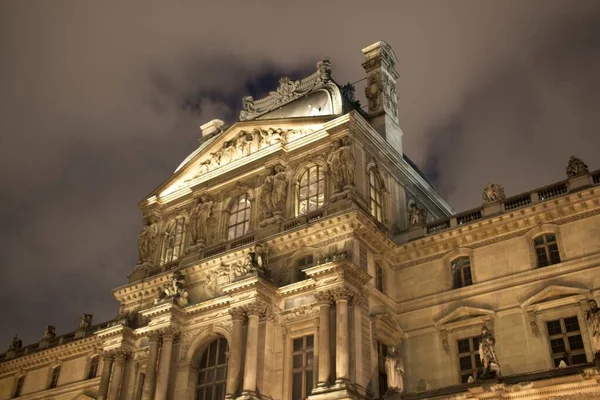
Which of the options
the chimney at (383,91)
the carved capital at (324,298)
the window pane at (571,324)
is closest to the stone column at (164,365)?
the carved capital at (324,298)

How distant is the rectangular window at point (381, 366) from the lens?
1199 inches

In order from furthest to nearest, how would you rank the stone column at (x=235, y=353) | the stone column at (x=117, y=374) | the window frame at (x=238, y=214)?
the window frame at (x=238, y=214) → the stone column at (x=117, y=374) → the stone column at (x=235, y=353)

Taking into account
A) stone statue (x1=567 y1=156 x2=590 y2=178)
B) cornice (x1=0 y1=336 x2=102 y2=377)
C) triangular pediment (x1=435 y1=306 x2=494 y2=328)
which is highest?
stone statue (x1=567 y1=156 x2=590 y2=178)

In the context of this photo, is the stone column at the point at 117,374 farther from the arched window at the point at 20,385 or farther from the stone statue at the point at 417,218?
the stone statue at the point at 417,218

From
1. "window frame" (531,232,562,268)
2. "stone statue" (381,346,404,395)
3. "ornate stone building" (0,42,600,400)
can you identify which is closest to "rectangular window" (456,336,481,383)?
"ornate stone building" (0,42,600,400)

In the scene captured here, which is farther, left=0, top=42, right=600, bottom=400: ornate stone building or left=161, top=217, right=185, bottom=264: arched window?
left=161, top=217, right=185, bottom=264: arched window

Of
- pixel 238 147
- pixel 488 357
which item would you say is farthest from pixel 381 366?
pixel 238 147

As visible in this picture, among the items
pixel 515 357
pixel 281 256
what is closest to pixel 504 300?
pixel 515 357

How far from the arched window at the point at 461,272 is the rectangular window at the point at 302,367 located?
7392 mm

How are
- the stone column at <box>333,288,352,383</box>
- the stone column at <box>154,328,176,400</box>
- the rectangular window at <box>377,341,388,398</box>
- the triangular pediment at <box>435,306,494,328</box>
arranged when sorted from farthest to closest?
the stone column at <box>154,328,176,400</box> < the triangular pediment at <box>435,306,494,328</box> < the rectangular window at <box>377,341,388,398</box> < the stone column at <box>333,288,352,383</box>

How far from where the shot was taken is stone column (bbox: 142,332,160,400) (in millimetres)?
33844

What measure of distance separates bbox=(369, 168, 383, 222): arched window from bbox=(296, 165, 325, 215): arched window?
262 centimetres

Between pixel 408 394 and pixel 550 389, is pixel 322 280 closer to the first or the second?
pixel 408 394

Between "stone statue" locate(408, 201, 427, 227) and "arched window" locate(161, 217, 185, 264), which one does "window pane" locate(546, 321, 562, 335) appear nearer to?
"stone statue" locate(408, 201, 427, 227)
